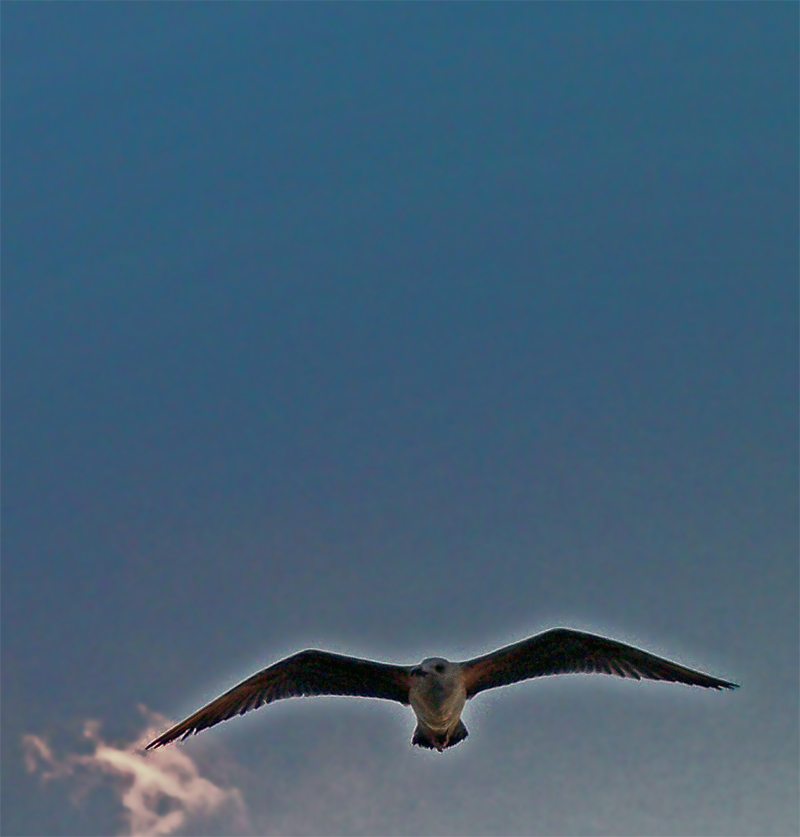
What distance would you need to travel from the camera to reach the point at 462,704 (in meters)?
15.0

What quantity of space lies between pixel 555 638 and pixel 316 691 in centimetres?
419

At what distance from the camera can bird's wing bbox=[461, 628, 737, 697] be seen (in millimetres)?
15078

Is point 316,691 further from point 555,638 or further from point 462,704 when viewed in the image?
point 555,638

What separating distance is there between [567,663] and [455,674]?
2213 millimetres

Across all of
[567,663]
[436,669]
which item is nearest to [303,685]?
[436,669]

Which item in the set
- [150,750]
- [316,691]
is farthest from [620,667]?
[150,750]

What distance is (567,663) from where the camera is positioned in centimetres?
1557

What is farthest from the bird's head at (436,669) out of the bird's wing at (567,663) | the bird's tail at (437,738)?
the bird's tail at (437,738)

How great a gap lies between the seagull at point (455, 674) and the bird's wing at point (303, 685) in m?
0.01

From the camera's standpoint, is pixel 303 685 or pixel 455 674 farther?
pixel 303 685

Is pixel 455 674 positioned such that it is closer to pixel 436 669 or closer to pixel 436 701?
pixel 436 669

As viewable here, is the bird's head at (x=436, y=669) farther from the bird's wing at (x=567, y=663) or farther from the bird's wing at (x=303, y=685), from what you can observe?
the bird's wing at (x=303, y=685)

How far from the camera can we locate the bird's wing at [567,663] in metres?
15.1

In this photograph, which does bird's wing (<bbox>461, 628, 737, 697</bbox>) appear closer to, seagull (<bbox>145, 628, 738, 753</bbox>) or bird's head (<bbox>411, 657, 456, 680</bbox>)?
seagull (<bbox>145, 628, 738, 753</bbox>)
